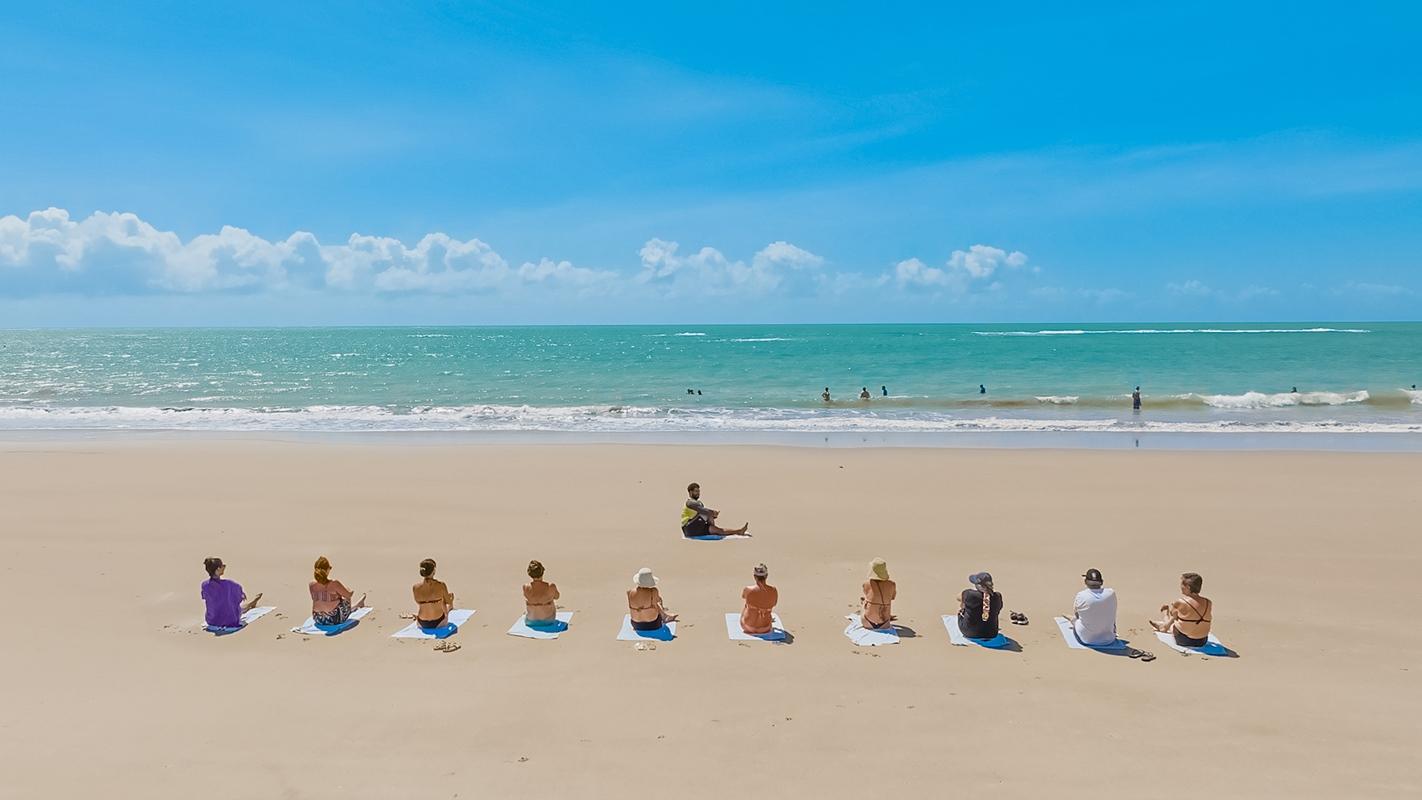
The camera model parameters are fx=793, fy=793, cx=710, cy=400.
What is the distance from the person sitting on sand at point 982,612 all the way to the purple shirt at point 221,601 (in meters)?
8.16

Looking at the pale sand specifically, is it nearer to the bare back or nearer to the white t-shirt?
the white t-shirt

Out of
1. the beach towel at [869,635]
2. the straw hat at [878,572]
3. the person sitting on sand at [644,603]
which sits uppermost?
the straw hat at [878,572]

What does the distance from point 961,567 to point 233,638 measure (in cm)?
941

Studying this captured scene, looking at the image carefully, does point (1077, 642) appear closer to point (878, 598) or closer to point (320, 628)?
point (878, 598)

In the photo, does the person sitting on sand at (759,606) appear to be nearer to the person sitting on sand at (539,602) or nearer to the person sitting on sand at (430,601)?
the person sitting on sand at (539,602)

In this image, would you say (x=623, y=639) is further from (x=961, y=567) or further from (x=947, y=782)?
(x=961, y=567)

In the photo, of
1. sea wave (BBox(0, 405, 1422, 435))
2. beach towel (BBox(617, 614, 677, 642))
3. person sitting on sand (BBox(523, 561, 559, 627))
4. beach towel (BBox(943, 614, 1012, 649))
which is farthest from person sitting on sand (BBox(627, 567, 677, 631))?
sea wave (BBox(0, 405, 1422, 435))

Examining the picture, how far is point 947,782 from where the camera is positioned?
5.95 m

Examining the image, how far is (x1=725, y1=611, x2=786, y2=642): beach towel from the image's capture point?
8.75 meters

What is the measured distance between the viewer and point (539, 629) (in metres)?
9.00

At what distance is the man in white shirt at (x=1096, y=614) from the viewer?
8.38 meters

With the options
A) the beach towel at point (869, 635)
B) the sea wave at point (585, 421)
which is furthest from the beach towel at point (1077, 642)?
the sea wave at point (585, 421)

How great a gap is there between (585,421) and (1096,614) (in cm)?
2594

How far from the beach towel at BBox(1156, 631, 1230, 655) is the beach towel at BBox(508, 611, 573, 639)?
664 centimetres
